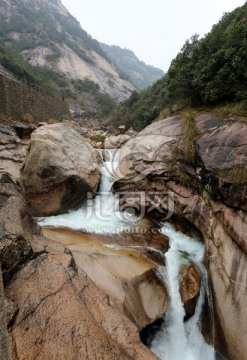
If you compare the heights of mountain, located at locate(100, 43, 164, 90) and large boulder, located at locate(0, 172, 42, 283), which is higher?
mountain, located at locate(100, 43, 164, 90)

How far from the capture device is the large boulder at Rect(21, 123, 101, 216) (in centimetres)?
864

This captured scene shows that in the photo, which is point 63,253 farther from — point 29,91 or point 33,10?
point 33,10

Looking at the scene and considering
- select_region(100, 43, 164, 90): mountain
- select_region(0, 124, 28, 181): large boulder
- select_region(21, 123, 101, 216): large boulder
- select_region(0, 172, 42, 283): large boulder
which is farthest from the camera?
select_region(100, 43, 164, 90): mountain

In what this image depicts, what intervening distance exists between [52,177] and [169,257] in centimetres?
484

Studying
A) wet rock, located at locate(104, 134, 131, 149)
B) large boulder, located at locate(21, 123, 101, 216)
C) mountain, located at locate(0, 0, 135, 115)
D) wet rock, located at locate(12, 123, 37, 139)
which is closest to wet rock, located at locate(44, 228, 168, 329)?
large boulder, located at locate(21, 123, 101, 216)

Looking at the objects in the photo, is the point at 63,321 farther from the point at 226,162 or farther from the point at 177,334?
the point at 226,162

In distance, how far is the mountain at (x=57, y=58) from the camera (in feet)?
187

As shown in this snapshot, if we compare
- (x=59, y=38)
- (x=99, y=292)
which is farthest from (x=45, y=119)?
(x=59, y=38)

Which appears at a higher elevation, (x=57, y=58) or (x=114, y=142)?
(x=57, y=58)

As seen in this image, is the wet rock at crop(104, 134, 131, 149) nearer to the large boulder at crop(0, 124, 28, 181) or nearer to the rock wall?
the large boulder at crop(0, 124, 28, 181)

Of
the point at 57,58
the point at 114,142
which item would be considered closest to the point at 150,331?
the point at 114,142

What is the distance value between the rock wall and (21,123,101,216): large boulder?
9.07 meters

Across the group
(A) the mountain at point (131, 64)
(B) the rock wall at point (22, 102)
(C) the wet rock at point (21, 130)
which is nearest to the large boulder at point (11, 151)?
(C) the wet rock at point (21, 130)

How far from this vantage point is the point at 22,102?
18406 mm
